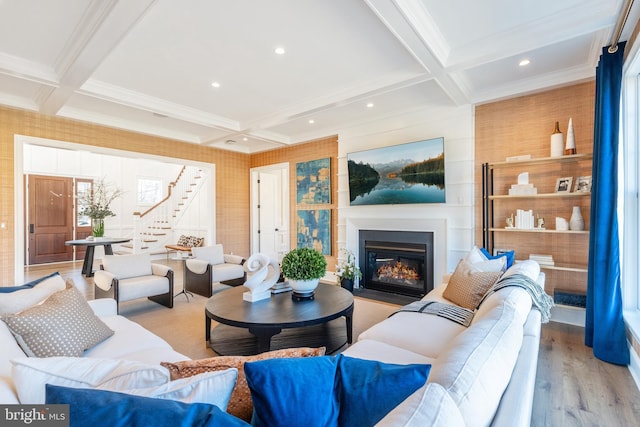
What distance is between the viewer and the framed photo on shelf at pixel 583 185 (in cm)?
314

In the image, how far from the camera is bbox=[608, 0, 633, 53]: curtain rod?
2.15 metres

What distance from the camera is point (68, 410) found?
0.73m

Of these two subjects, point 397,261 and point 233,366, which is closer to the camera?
point 233,366

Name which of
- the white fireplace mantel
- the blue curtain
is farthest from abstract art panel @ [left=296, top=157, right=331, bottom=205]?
the blue curtain

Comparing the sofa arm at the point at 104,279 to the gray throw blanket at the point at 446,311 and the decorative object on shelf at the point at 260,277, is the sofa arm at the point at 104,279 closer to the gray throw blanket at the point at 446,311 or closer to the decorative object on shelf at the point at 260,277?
the decorative object on shelf at the point at 260,277

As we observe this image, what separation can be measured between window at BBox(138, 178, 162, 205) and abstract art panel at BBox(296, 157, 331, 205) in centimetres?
583

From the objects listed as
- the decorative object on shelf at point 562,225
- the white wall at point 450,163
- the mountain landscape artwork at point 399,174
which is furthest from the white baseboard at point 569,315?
the mountain landscape artwork at point 399,174

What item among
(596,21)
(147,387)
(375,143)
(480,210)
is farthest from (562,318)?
(147,387)

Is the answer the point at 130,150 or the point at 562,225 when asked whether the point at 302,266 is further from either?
the point at 130,150

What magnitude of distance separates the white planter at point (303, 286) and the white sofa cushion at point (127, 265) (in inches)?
92.1

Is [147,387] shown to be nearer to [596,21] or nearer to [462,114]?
[596,21]

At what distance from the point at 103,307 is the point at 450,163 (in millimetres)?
4174

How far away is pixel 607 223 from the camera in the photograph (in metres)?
2.68

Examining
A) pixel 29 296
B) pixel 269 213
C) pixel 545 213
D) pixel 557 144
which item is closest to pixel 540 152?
pixel 557 144
